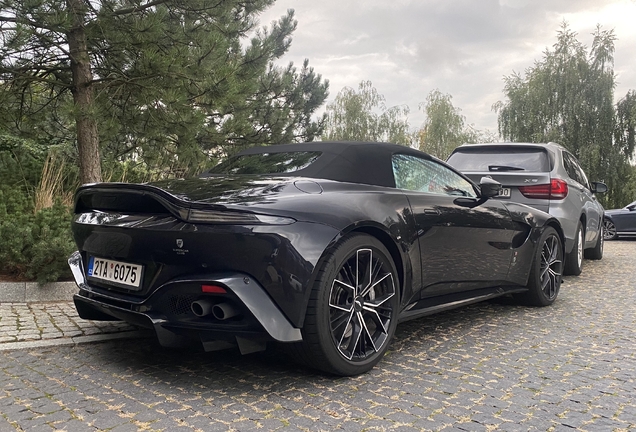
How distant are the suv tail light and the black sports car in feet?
9.38

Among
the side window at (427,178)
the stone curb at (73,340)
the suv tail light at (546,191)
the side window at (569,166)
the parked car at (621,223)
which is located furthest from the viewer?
the parked car at (621,223)

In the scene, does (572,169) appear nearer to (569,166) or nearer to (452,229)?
(569,166)

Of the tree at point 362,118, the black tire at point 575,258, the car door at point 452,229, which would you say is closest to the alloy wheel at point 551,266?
the car door at point 452,229

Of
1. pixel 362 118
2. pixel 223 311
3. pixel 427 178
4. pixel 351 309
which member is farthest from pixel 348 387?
pixel 362 118

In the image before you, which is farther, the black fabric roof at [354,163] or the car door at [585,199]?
the car door at [585,199]

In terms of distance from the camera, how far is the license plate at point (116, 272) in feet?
10.0

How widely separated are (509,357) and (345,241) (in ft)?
4.65

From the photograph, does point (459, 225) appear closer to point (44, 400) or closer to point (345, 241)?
point (345, 241)

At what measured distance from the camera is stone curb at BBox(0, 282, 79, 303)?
5.20 m

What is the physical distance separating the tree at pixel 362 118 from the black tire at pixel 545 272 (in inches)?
1441

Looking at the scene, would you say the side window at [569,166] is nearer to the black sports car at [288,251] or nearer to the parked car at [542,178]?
the parked car at [542,178]

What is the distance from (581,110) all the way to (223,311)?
3041cm

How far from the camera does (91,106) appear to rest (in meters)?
6.55

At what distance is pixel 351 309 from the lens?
321 cm
